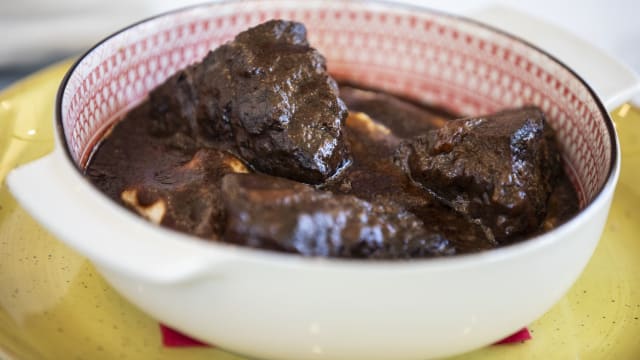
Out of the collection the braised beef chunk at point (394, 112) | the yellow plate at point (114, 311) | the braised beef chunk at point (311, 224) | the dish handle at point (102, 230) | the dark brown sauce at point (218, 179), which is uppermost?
the dish handle at point (102, 230)

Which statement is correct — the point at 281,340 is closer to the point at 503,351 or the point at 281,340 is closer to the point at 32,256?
the point at 503,351

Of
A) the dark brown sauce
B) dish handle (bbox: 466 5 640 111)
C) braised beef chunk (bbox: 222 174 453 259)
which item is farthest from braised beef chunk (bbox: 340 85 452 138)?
braised beef chunk (bbox: 222 174 453 259)

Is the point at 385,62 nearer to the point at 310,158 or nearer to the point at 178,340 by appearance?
the point at 310,158

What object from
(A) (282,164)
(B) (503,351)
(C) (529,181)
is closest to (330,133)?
(A) (282,164)

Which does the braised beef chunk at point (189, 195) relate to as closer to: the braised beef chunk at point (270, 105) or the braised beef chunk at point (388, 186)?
the braised beef chunk at point (270, 105)

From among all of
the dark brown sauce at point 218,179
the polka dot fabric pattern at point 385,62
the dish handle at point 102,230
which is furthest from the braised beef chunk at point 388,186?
the dish handle at point 102,230
